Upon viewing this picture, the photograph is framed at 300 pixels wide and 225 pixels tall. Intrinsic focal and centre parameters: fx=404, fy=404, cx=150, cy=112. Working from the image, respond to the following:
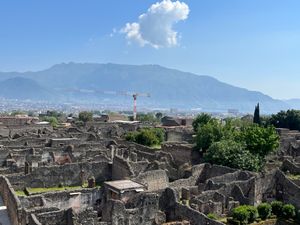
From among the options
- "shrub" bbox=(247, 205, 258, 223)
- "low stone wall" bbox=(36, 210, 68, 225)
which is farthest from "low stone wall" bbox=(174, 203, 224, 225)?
"low stone wall" bbox=(36, 210, 68, 225)

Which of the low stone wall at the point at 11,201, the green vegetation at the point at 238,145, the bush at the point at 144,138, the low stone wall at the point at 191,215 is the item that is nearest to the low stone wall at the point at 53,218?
the low stone wall at the point at 11,201

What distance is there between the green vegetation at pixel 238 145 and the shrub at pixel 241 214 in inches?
432

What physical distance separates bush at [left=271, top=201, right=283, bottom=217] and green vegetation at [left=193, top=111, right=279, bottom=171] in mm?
8514

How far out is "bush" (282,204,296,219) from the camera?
28859mm

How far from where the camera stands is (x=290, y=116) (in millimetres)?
87500

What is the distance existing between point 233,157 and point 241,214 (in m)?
12.6

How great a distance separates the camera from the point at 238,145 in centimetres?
4044

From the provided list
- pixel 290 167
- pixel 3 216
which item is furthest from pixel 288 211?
pixel 3 216

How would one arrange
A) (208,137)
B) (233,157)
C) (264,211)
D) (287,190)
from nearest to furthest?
(264,211) < (287,190) < (233,157) < (208,137)

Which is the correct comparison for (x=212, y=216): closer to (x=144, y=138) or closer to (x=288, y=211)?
(x=288, y=211)

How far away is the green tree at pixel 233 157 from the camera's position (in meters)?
38.5

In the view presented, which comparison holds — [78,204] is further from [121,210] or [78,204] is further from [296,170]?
[296,170]

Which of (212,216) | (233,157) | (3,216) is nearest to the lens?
(212,216)

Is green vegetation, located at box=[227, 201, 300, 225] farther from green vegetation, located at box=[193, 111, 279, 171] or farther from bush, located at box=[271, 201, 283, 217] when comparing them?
green vegetation, located at box=[193, 111, 279, 171]
